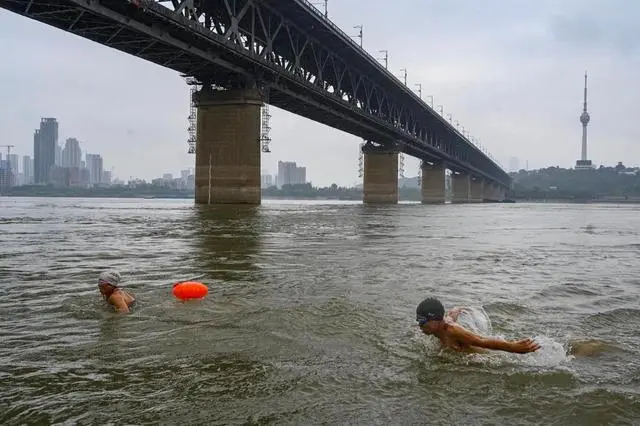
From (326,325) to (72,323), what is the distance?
3.05m

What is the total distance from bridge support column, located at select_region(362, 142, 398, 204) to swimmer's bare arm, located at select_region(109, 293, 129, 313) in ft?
266

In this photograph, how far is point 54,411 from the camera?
3.91 m

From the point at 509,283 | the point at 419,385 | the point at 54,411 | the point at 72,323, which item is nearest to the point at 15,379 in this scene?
the point at 54,411

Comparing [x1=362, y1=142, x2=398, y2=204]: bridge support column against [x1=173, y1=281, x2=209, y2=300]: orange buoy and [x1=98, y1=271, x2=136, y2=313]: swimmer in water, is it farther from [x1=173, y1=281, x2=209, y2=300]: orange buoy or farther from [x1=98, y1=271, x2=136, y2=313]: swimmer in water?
[x1=98, y1=271, x2=136, y2=313]: swimmer in water

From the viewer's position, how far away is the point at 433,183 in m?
121

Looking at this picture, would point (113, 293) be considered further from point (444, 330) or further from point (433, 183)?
point (433, 183)

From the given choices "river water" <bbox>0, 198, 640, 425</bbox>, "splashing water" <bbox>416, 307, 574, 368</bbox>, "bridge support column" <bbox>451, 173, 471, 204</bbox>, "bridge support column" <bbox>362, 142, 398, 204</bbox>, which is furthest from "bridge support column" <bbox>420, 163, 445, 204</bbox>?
"splashing water" <bbox>416, 307, 574, 368</bbox>

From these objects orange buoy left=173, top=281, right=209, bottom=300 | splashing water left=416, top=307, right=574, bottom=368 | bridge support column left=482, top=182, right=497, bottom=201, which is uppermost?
bridge support column left=482, top=182, right=497, bottom=201

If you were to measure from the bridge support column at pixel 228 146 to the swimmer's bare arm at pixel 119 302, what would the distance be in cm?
3839

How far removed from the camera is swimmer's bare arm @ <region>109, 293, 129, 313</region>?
23.6 ft

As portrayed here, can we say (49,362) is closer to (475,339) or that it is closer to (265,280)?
(475,339)

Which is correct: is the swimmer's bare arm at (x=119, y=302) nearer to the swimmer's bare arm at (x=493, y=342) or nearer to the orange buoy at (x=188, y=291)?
the orange buoy at (x=188, y=291)

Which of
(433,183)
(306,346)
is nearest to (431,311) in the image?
(306,346)

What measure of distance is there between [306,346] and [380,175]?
86431mm
